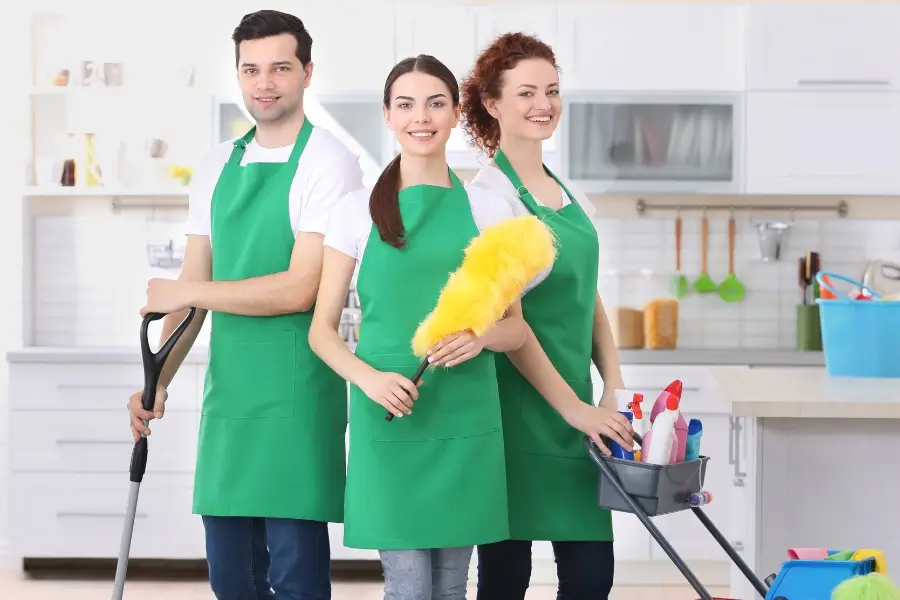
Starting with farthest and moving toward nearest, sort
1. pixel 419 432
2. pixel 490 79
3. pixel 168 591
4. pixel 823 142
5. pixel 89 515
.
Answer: pixel 823 142
pixel 89 515
pixel 168 591
pixel 490 79
pixel 419 432

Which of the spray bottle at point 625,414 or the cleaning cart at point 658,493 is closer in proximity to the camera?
the cleaning cart at point 658,493

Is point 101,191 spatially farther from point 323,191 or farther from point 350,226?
point 350,226

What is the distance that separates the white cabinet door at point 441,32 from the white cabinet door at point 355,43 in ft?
0.16

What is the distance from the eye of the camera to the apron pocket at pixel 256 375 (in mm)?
2051

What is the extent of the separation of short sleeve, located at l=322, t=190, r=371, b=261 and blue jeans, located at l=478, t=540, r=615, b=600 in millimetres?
672

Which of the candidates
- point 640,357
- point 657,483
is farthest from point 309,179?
point 640,357

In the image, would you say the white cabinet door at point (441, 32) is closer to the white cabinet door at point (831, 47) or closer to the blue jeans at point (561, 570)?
the white cabinet door at point (831, 47)

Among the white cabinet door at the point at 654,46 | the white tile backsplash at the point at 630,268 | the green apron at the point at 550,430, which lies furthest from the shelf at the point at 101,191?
the green apron at the point at 550,430

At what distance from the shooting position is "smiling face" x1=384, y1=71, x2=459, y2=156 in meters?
1.91

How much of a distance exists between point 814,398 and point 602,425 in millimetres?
536

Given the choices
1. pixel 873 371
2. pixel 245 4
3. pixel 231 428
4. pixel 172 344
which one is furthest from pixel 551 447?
pixel 245 4

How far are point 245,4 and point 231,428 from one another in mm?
2948

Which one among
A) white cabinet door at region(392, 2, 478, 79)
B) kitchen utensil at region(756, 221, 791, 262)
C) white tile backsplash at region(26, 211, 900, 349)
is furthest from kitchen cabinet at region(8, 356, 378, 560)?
kitchen utensil at region(756, 221, 791, 262)

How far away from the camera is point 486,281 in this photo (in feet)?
5.85
